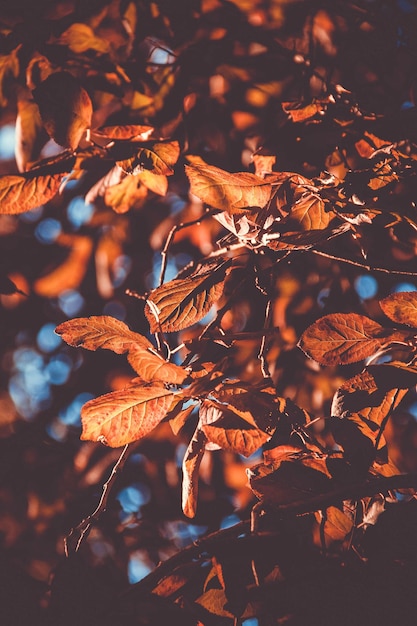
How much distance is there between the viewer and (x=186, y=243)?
1271 mm

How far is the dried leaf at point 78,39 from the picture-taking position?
90 cm

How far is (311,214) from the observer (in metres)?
0.62

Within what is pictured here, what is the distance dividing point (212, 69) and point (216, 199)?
813 mm

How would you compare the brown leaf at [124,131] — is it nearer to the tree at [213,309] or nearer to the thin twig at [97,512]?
the tree at [213,309]

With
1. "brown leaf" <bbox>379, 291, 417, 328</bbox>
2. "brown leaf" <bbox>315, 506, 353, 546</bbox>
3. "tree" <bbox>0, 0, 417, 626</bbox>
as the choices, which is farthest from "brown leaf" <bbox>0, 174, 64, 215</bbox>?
"brown leaf" <bbox>315, 506, 353, 546</bbox>

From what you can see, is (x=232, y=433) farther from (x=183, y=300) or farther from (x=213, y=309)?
(x=213, y=309)

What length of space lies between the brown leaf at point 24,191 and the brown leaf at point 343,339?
0.41m

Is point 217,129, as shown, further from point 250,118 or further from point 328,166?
point 328,166

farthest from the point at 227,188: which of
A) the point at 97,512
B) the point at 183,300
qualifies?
the point at 97,512

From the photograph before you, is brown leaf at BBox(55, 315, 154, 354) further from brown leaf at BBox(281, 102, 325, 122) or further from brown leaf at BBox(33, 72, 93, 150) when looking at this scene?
brown leaf at BBox(281, 102, 325, 122)

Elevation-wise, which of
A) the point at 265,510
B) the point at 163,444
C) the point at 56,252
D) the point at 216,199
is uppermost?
the point at 216,199

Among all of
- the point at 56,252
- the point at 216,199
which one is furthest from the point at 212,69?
the point at 216,199

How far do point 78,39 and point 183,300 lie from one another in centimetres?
68

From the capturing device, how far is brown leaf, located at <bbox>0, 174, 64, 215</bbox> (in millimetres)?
616
